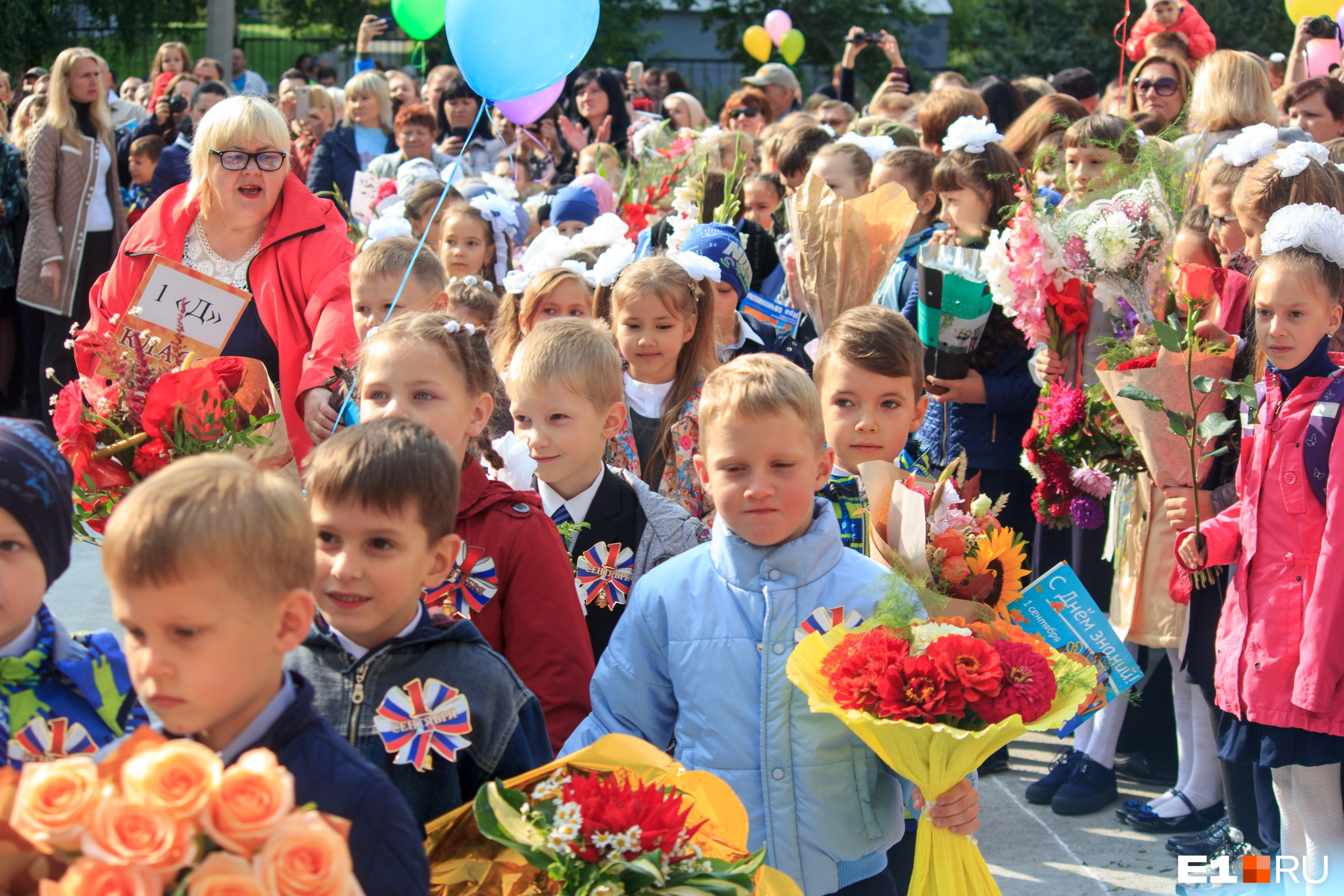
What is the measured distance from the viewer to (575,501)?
3254 millimetres

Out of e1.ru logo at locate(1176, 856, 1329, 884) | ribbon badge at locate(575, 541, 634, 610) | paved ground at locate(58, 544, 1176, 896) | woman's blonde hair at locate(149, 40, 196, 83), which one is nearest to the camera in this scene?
ribbon badge at locate(575, 541, 634, 610)

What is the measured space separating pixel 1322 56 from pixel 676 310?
5.55 m

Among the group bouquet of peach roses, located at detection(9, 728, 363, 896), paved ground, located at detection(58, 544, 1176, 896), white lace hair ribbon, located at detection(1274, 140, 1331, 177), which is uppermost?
white lace hair ribbon, located at detection(1274, 140, 1331, 177)

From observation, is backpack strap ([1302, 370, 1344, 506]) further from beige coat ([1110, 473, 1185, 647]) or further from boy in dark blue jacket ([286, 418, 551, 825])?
boy in dark blue jacket ([286, 418, 551, 825])

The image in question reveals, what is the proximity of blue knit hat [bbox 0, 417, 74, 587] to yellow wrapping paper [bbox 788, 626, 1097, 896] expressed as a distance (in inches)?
48.9

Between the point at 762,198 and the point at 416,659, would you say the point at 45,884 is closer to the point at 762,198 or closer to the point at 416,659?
the point at 416,659

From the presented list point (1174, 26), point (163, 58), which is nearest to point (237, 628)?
point (1174, 26)

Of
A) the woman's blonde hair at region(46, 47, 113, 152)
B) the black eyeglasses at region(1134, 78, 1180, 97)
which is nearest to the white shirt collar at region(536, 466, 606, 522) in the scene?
the black eyeglasses at region(1134, 78, 1180, 97)

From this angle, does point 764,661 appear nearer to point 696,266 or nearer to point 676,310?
point 676,310

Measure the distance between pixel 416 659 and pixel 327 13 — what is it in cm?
2849

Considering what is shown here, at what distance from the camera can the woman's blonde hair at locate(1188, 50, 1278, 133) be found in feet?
17.7

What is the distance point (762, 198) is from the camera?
6.93 m

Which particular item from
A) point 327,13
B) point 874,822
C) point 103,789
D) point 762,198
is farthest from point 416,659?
point 327,13

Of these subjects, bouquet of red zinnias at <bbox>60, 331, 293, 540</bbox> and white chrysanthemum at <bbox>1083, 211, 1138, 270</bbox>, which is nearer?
bouquet of red zinnias at <bbox>60, 331, 293, 540</bbox>
